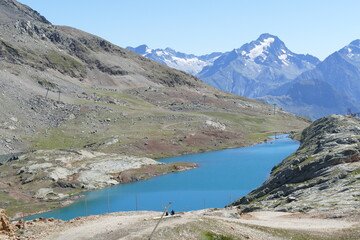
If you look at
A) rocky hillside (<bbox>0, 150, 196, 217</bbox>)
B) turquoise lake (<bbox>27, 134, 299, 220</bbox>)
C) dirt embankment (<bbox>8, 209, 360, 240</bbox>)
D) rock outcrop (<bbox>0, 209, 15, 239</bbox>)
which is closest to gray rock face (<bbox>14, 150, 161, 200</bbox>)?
rocky hillside (<bbox>0, 150, 196, 217</bbox>)

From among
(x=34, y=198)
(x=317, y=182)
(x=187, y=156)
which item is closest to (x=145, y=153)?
(x=187, y=156)

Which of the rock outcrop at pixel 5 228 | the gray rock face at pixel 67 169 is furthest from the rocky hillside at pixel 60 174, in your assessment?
the rock outcrop at pixel 5 228

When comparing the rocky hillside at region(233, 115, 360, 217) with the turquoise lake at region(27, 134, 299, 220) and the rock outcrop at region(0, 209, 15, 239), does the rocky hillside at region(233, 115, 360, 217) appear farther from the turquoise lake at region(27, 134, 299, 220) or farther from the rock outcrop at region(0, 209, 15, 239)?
the rock outcrop at region(0, 209, 15, 239)

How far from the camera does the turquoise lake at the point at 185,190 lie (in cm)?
10106

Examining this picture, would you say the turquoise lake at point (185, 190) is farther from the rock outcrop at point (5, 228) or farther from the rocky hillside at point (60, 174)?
the rock outcrop at point (5, 228)

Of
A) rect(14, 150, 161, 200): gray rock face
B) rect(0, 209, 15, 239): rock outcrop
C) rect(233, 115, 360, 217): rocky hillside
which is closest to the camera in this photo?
rect(0, 209, 15, 239): rock outcrop

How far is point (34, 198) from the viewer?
365 feet

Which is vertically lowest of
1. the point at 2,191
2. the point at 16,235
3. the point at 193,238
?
the point at 2,191

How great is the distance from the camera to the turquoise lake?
101 m

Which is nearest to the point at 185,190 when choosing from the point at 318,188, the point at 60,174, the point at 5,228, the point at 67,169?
the point at 60,174

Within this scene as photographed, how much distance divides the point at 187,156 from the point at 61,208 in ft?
300

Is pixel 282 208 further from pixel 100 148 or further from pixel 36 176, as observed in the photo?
pixel 100 148

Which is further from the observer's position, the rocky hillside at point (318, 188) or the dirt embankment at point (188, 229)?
the rocky hillside at point (318, 188)

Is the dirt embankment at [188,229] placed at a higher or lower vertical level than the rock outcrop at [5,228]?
higher
